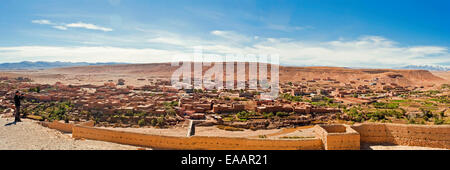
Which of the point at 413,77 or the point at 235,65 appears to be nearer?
the point at 413,77

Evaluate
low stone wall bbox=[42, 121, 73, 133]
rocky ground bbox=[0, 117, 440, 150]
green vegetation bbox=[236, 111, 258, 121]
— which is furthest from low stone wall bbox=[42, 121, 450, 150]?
green vegetation bbox=[236, 111, 258, 121]

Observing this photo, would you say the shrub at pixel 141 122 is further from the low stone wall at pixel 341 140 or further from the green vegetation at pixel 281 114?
the low stone wall at pixel 341 140

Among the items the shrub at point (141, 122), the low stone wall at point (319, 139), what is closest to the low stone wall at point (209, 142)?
the low stone wall at point (319, 139)

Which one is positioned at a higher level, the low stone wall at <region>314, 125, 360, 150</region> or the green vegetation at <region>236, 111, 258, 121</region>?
the low stone wall at <region>314, 125, 360, 150</region>

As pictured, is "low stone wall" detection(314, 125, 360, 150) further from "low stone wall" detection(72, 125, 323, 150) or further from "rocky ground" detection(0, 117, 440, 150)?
"rocky ground" detection(0, 117, 440, 150)

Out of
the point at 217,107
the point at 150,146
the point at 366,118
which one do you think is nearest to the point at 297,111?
the point at 366,118

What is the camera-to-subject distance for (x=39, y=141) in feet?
32.4

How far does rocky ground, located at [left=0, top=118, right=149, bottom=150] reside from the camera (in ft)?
29.3

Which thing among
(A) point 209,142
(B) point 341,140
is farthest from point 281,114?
(A) point 209,142

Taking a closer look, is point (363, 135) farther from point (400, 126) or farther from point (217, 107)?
point (217, 107)

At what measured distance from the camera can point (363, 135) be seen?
11.5 metres

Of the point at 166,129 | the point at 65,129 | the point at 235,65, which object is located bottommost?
the point at 166,129

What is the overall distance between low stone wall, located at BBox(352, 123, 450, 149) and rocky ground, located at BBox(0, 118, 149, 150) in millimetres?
9924

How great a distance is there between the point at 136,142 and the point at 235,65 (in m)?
68.6
